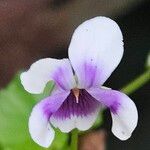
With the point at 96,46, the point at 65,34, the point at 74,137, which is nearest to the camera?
the point at 96,46

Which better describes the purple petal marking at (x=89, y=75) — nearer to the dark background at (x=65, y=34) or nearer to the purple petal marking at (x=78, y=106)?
the purple petal marking at (x=78, y=106)

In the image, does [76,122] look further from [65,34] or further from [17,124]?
[65,34]

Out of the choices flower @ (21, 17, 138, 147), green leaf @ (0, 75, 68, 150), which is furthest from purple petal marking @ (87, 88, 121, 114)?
green leaf @ (0, 75, 68, 150)

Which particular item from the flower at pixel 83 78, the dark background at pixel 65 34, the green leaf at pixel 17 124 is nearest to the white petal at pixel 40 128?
the flower at pixel 83 78

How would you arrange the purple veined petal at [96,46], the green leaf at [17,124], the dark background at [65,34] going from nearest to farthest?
the purple veined petal at [96,46] < the green leaf at [17,124] < the dark background at [65,34]

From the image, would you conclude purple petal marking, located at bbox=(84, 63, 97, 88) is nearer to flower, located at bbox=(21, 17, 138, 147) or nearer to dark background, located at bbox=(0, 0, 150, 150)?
flower, located at bbox=(21, 17, 138, 147)

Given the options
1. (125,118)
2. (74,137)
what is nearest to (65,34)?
(74,137)

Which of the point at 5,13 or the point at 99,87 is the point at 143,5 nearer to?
the point at 5,13

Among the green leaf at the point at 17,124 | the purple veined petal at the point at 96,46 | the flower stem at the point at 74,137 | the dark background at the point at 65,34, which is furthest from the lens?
the dark background at the point at 65,34
